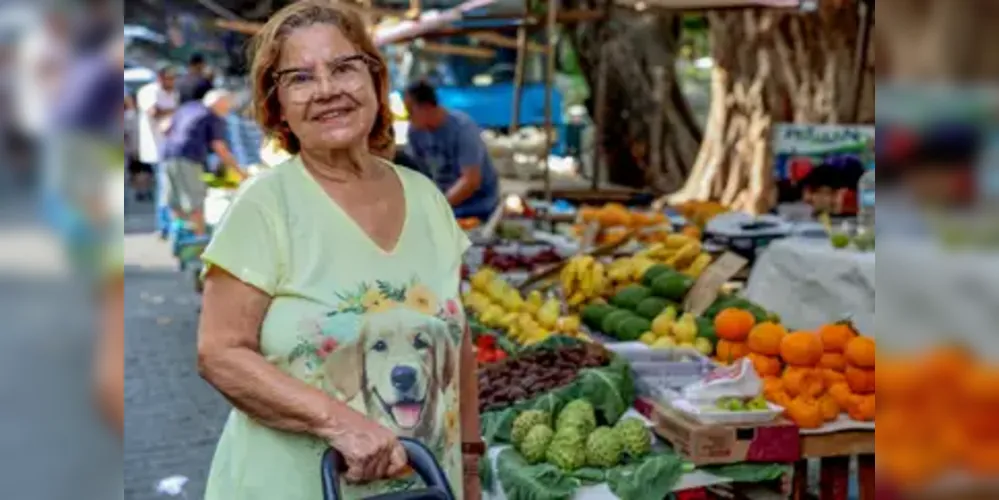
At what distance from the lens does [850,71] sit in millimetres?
11094

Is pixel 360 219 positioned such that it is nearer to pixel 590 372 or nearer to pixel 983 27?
pixel 983 27

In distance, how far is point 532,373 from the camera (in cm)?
436

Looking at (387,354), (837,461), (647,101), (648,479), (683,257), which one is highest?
(647,101)

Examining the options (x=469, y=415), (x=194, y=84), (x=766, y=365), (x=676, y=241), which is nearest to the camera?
(x=469, y=415)

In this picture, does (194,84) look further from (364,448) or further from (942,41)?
(942,41)

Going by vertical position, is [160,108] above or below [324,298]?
above

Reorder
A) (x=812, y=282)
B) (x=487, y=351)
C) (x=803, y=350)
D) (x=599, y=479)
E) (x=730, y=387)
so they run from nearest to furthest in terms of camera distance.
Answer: (x=599, y=479) < (x=730, y=387) < (x=803, y=350) < (x=487, y=351) < (x=812, y=282)

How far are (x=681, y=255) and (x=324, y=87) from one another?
4.51 metres

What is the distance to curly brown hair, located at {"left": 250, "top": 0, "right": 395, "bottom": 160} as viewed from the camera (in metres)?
2.22

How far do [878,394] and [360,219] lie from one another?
57.3 inches

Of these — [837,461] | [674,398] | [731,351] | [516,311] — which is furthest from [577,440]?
[516,311]

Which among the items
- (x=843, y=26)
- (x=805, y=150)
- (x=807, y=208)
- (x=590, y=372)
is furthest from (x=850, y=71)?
(x=590, y=372)

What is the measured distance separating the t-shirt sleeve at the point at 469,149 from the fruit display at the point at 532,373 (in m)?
3.17

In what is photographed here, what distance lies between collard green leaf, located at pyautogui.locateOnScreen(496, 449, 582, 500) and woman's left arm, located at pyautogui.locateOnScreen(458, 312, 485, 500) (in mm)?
851
